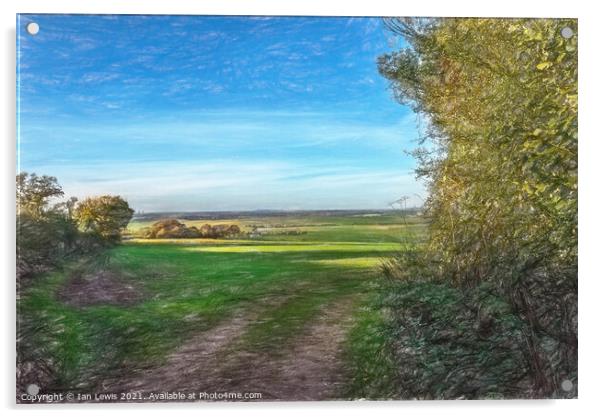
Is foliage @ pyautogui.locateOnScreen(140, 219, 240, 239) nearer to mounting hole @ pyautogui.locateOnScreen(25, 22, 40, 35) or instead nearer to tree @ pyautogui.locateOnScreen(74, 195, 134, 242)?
tree @ pyautogui.locateOnScreen(74, 195, 134, 242)

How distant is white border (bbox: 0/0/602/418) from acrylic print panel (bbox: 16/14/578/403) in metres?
0.07

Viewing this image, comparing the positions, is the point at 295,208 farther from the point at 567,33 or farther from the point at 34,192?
the point at 567,33

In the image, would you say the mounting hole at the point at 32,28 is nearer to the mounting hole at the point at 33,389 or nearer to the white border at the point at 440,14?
the white border at the point at 440,14

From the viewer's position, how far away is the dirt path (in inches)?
156

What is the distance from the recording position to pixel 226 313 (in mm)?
4023

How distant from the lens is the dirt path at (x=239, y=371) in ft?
13.0

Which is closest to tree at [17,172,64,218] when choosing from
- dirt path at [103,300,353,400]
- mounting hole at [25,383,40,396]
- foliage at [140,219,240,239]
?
foliage at [140,219,240,239]

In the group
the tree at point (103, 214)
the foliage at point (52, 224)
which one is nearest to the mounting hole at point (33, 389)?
the foliage at point (52, 224)

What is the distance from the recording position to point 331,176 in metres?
4.08

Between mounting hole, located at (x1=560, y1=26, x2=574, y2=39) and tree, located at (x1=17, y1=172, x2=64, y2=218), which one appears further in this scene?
mounting hole, located at (x1=560, y1=26, x2=574, y2=39)

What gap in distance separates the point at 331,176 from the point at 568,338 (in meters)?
1.92

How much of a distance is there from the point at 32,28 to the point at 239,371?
8.46ft
